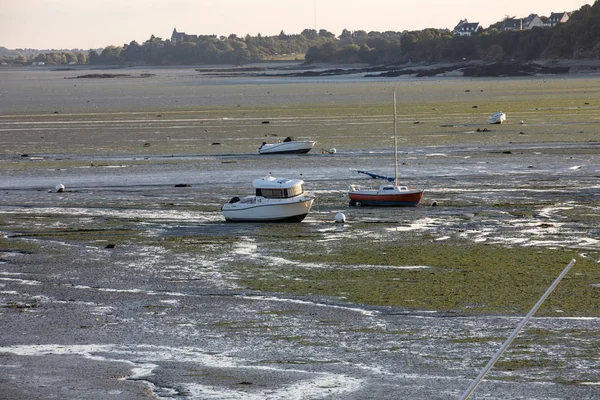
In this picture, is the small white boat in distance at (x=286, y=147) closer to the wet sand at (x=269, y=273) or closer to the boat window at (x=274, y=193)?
the wet sand at (x=269, y=273)

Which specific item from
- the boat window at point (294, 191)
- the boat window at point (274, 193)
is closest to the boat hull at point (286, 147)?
the boat window at point (294, 191)

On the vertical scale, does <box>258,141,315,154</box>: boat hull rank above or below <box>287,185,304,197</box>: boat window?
below

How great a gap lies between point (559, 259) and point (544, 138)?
27862 mm

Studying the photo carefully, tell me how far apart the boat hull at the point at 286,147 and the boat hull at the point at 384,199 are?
598 inches

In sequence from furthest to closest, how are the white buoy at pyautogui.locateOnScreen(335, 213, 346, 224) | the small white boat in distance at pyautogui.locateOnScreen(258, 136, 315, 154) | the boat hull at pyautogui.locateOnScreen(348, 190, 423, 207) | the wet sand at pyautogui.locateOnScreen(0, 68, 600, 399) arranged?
1. the small white boat in distance at pyautogui.locateOnScreen(258, 136, 315, 154)
2. the boat hull at pyautogui.locateOnScreen(348, 190, 423, 207)
3. the white buoy at pyautogui.locateOnScreen(335, 213, 346, 224)
4. the wet sand at pyautogui.locateOnScreen(0, 68, 600, 399)

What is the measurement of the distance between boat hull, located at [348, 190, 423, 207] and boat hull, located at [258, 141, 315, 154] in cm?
1519

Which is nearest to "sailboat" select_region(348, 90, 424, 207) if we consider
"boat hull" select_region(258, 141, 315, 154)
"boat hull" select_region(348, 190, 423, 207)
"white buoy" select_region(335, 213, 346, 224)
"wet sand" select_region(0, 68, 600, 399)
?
"boat hull" select_region(348, 190, 423, 207)

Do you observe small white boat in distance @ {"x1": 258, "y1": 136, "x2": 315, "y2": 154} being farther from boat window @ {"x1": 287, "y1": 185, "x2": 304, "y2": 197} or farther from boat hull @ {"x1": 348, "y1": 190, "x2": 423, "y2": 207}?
boat window @ {"x1": 287, "y1": 185, "x2": 304, "y2": 197}

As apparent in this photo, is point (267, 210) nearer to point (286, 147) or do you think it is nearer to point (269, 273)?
point (269, 273)

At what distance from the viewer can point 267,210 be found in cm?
2708

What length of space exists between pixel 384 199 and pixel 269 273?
892 centimetres

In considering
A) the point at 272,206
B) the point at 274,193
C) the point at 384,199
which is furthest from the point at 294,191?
the point at 384,199

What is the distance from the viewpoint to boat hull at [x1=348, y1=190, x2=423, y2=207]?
28.8 meters

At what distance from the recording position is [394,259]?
2188 cm
